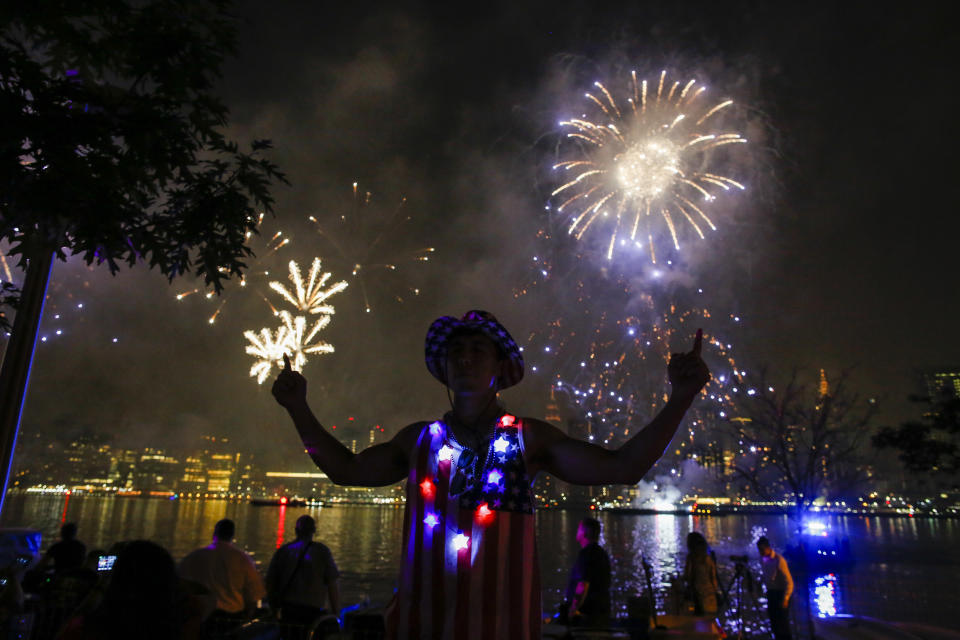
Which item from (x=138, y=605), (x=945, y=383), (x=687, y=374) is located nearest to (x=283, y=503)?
(x=945, y=383)

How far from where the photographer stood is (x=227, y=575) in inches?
245

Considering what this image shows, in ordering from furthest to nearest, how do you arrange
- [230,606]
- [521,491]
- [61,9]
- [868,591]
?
[868,591]
[230,606]
[61,9]
[521,491]

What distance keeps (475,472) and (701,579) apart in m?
8.40

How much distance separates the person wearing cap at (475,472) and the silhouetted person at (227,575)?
15.1ft

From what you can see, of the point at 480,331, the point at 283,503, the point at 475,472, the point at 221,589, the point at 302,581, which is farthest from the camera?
the point at 283,503

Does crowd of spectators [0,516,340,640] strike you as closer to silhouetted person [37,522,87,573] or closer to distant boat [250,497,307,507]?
silhouetted person [37,522,87,573]

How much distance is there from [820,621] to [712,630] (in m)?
4.60

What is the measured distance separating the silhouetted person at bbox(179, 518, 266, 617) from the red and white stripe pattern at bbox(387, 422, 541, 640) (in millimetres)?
4813

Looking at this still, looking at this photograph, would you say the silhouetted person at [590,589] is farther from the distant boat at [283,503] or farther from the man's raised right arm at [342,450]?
the distant boat at [283,503]

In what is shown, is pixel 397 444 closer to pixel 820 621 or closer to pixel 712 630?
pixel 712 630

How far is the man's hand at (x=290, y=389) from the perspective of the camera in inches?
97.1

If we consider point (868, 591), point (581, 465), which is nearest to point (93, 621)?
point (581, 465)

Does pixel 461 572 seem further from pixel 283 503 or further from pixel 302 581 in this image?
pixel 283 503

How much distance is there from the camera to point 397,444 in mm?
2457
